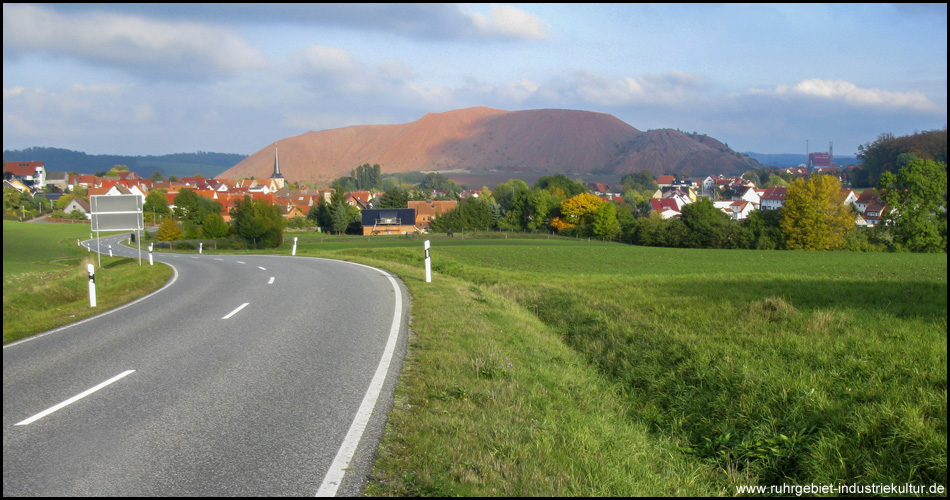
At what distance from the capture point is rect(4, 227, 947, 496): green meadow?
4055mm

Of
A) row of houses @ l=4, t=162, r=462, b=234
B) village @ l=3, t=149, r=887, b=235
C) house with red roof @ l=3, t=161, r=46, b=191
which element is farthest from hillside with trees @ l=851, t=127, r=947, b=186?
house with red roof @ l=3, t=161, r=46, b=191

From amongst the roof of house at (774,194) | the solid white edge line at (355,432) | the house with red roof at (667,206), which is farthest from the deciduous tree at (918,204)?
the roof of house at (774,194)

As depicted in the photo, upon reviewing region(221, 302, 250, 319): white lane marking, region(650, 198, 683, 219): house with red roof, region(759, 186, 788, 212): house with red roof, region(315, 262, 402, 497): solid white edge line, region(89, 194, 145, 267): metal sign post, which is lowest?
region(315, 262, 402, 497): solid white edge line

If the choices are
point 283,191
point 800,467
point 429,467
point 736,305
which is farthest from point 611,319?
point 283,191

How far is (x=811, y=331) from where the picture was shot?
775 centimetres

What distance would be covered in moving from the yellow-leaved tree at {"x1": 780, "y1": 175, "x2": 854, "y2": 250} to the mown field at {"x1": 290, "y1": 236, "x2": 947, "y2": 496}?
5688cm

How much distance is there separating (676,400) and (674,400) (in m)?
0.03

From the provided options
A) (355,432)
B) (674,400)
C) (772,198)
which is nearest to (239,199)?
(674,400)

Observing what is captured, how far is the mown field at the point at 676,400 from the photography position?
4.07m

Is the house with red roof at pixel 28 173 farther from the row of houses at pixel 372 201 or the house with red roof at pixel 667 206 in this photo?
the house with red roof at pixel 667 206

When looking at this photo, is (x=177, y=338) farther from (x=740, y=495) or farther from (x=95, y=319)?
(x=740, y=495)

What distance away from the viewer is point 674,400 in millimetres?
6266

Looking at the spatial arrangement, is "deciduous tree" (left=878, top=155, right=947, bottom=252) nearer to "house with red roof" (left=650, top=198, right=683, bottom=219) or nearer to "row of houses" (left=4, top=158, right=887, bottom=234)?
"row of houses" (left=4, top=158, right=887, bottom=234)

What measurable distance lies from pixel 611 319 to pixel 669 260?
28.6 metres
